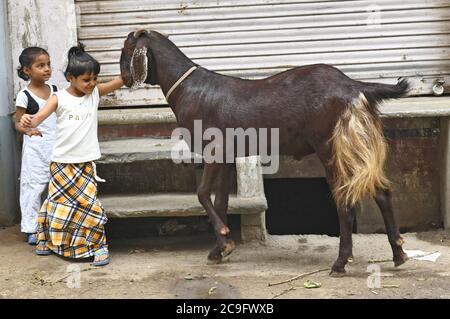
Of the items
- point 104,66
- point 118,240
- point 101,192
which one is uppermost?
point 104,66

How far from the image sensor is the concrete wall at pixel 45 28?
652 cm

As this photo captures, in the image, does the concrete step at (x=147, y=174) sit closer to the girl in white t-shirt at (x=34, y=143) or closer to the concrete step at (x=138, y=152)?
the concrete step at (x=138, y=152)

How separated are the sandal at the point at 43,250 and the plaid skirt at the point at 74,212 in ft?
0.50

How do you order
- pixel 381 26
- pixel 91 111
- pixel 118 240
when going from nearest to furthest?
pixel 91 111 → pixel 118 240 → pixel 381 26

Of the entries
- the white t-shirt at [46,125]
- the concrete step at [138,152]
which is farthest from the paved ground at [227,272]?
the white t-shirt at [46,125]

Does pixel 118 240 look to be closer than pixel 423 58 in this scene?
Yes

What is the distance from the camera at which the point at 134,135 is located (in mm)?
6430

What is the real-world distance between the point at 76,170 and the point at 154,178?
3.67 feet

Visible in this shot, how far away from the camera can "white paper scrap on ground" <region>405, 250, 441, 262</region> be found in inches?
203

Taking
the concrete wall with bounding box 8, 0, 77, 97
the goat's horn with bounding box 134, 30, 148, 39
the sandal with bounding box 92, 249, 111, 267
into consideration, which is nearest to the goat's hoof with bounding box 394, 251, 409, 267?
the sandal with bounding box 92, 249, 111, 267

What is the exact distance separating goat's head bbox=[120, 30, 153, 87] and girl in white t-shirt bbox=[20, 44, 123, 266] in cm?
13

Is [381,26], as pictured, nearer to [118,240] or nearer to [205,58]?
[205,58]
